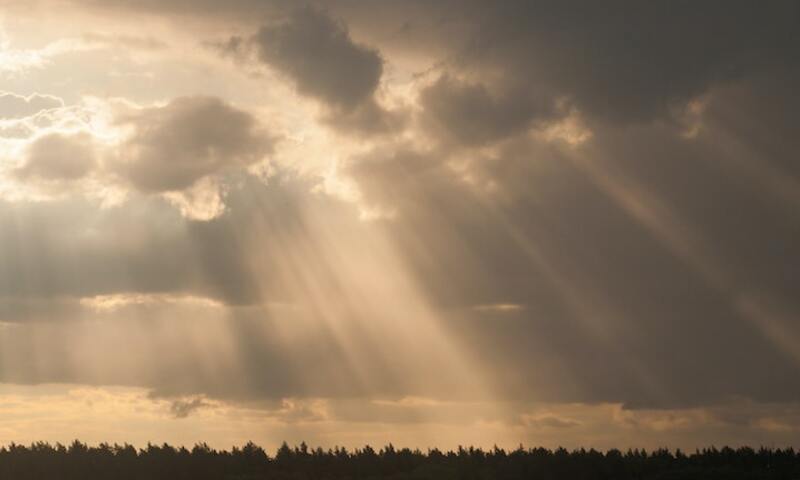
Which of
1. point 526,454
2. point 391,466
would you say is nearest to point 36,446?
point 391,466

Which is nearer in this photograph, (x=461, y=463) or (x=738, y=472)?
(x=738, y=472)

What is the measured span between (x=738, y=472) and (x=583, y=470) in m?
9.17

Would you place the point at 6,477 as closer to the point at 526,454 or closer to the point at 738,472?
the point at 526,454

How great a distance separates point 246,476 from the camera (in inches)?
2995

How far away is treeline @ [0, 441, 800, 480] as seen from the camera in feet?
236

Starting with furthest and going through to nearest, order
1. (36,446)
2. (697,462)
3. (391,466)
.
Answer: (36,446) → (391,466) → (697,462)

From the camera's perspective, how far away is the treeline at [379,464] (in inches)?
2832

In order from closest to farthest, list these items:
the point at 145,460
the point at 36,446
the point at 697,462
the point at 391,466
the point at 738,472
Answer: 1. the point at 738,472
2. the point at 697,462
3. the point at 391,466
4. the point at 145,460
5. the point at 36,446

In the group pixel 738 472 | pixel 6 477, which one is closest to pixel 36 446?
pixel 6 477

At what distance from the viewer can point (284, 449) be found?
268 ft

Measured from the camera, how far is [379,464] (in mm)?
78625

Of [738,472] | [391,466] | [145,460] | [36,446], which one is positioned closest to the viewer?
[738,472]

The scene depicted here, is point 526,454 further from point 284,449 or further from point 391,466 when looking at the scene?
point 284,449

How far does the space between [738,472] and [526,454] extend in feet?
43.8
